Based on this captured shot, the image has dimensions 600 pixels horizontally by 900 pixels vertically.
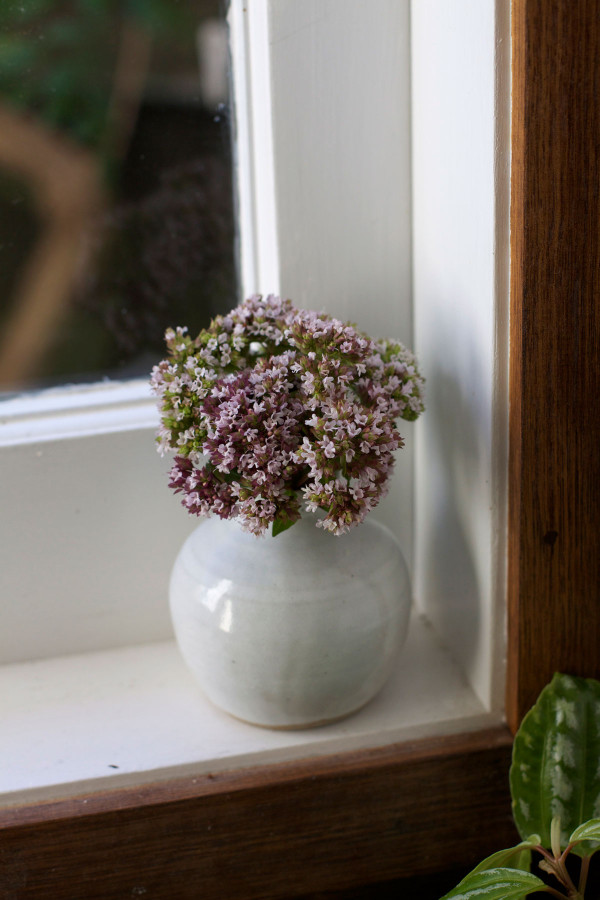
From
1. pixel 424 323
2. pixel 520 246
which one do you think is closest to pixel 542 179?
pixel 520 246

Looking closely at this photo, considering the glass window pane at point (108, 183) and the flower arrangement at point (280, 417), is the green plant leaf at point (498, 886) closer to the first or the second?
the flower arrangement at point (280, 417)

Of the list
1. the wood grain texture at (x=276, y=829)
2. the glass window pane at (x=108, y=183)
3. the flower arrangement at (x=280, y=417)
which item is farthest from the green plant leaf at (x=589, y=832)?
the glass window pane at (x=108, y=183)

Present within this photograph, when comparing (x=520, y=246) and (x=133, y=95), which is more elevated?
(x=133, y=95)

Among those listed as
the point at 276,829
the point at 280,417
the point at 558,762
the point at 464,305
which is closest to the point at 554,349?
the point at 464,305

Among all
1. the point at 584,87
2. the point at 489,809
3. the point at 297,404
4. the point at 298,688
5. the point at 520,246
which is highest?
the point at 584,87

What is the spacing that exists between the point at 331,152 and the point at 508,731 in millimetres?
560

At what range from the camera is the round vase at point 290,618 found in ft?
2.30

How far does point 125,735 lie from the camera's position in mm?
771

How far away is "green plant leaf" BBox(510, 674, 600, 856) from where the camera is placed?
2.28ft

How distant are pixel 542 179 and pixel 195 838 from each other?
0.60 meters

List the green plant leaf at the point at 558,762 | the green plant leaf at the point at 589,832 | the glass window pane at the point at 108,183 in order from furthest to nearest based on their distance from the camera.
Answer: the glass window pane at the point at 108,183 → the green plant leaf at the point at 558,762 → the green plant leaf at the point at 589,832

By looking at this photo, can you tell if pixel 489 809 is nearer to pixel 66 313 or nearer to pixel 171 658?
pixel 171 658

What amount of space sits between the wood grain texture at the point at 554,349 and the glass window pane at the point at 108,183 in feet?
1.15

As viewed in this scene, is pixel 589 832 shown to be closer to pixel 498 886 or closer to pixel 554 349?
pixel 498 886
